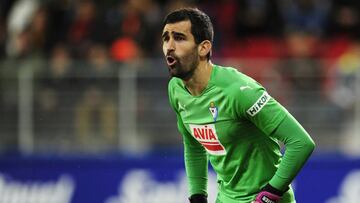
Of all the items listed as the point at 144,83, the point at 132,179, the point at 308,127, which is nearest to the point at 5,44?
the point at 144,83

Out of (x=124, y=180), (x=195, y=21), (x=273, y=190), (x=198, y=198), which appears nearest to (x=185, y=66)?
(x=195, y=21)

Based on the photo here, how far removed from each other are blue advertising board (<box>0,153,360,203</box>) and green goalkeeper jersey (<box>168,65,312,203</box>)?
12.3 ft

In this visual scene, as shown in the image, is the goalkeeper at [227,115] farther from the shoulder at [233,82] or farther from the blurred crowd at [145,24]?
the blurred crowd at [145,24]

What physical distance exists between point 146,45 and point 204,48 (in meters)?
5.44

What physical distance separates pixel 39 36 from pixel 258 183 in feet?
20.2

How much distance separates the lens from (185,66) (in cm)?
474

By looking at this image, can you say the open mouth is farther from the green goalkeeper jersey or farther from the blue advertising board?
the blue advertising board

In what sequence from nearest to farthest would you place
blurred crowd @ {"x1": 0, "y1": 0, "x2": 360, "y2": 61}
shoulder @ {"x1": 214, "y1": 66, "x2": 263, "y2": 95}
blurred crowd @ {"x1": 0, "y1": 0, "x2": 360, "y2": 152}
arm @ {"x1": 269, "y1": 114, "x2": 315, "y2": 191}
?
arm @ {"x1": 269, "y1": 114, "x2": 315, "y2": 191}
shoulder @ {"x1": 214, "y1": 66, "x2": 263, "y2": 95}
blurred crowd @ {"x1": 0, "y1": 0, "x2": 360, "y2": 152}
blurred crowd @ {"x1": 0, "y1": 0, "x2": 360, "y2": 61}

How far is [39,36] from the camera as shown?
34.2 feet

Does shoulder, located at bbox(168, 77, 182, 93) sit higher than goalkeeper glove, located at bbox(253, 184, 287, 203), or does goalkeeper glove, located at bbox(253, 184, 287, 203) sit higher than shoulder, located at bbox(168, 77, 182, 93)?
shoulder, located at bbox(168, 77, 182, 93)

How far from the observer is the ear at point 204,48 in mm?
4773

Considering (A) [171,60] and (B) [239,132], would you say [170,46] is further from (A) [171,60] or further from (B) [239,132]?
(B) [239,132]

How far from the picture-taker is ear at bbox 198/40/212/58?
15.7 ft

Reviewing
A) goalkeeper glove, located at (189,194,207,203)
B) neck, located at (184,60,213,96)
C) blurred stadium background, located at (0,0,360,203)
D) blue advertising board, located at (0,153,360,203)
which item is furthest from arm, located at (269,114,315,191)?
blurred stadium background, located at (0,0,360,203)
